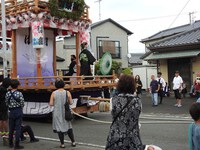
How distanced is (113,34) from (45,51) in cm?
2424

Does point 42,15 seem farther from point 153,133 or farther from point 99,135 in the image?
point 153,133

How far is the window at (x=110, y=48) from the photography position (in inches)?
1369

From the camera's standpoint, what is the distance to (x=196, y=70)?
1912cm

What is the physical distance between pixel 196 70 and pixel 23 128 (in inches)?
551

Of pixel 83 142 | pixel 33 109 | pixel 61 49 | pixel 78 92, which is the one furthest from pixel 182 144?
pixel 61 49

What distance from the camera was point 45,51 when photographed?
1247 cm

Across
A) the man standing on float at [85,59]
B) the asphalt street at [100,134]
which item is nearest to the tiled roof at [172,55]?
the man standing on float at [85,59]

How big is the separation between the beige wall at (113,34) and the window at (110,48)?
513 millimetres

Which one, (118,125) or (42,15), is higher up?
(42,15)

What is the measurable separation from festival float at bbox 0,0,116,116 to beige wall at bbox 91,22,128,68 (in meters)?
21.6

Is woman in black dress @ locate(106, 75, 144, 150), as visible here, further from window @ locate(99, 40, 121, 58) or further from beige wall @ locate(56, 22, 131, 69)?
window @ locate(99, 40, 121, 58)

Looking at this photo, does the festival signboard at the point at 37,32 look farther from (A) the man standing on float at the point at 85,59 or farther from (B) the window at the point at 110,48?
(B) the window at the point at 110,48

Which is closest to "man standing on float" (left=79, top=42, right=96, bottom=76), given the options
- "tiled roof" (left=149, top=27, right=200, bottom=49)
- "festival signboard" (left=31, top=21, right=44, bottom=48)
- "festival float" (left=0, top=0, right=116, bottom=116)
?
"festival float" (left=0, top=0, right=116, bottom=116)

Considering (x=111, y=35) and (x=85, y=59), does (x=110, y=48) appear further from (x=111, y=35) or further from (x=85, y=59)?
(x=85, y=59)
